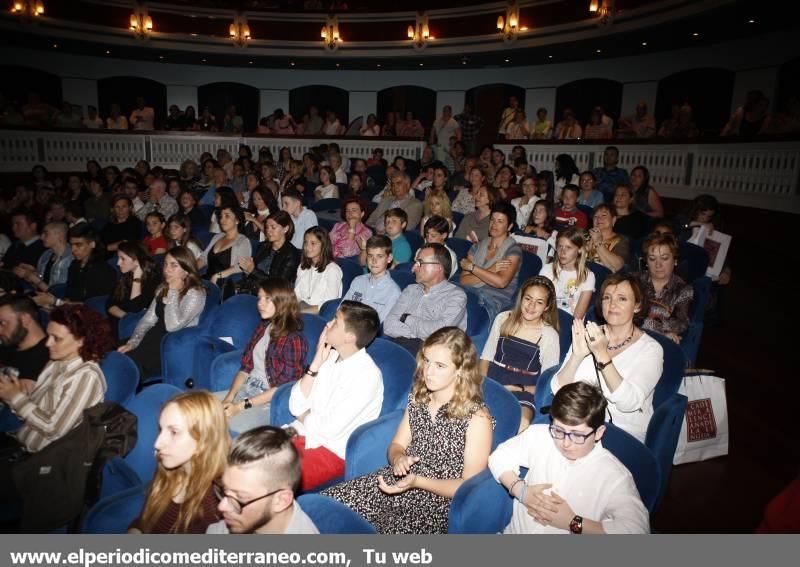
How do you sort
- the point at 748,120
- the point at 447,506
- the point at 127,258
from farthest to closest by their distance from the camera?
the point at 748,120
the point at 127,258
the point at 447,506

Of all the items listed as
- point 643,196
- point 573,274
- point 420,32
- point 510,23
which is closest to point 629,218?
point 643,196

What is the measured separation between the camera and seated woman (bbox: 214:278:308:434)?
9.40 ft

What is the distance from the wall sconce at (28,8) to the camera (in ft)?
37.3

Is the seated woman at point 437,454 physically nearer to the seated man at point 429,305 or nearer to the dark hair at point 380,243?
the seated man at point 429,305

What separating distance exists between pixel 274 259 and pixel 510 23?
9797 millimetres

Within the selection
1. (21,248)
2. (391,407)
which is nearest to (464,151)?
(21,248)

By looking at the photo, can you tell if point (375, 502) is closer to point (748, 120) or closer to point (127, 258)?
point (127, 258)

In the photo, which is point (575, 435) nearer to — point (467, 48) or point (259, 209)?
point (259, 209)

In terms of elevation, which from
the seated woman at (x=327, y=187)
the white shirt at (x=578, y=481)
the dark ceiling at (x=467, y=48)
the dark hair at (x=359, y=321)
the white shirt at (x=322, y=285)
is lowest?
the white shirt at (x=578, y=481)

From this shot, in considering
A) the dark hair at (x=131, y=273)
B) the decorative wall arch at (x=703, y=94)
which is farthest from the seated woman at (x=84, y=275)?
the decorative wall arch at (x=703, y=94)

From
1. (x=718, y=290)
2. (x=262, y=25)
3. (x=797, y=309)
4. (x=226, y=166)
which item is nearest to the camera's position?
(x=718, y=290)

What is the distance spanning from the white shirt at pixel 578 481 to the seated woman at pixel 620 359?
0.38 metres

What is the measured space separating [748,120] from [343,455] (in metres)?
8.00

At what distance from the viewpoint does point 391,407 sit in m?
2.68
